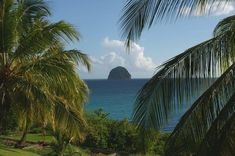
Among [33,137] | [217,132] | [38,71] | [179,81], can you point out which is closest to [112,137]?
[33,137]

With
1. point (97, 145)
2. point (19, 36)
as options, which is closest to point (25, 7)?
point (19, 36)

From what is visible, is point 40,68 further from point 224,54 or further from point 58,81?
point 224,54

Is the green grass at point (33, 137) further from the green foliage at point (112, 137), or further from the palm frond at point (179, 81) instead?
the palm frond at point (179, 81)

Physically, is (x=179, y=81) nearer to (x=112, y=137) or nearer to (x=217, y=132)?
(x=217, y=132)

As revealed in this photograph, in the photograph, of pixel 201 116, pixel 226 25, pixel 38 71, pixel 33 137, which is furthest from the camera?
pixel 33 137

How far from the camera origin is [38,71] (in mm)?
13406

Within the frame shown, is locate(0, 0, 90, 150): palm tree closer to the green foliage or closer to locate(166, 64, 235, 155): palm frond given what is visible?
locate(166, 64, 235, 155): palm frond

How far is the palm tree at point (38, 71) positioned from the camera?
42.6 feet

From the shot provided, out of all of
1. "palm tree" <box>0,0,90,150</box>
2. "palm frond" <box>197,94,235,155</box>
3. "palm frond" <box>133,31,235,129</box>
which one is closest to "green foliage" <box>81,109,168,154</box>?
"palm tree" <box>0,0,90,150</box>

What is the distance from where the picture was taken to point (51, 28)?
547 inches

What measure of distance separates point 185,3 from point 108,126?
730 inches

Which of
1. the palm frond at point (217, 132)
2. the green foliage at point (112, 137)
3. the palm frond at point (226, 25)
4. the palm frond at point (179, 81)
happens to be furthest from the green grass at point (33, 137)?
the palm frond at point (217, 132)

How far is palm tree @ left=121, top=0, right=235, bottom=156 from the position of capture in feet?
23.0

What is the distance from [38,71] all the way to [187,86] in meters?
6.90
